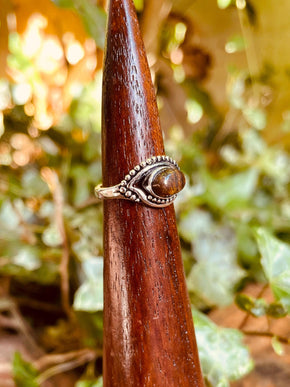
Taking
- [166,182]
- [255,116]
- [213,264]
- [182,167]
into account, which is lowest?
[166,182]

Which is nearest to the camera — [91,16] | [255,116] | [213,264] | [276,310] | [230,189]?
[276,310]

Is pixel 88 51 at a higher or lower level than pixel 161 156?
higher

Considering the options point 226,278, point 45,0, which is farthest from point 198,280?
point 45,0

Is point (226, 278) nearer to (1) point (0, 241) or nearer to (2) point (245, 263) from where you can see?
(2) point (245, 263)

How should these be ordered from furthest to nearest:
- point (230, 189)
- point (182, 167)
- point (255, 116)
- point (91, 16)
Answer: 1. point (255, 116)
2. point (230, 189)
3. point (182, 167)
4. point (91, 16)

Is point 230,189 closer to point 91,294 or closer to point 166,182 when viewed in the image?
point 91,294

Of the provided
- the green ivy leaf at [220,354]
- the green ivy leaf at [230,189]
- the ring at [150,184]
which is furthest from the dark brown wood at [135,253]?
the green ivy leaf at [230,189]

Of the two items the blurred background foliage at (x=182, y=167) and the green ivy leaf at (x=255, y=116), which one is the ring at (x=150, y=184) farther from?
the green ivy leaf at (x=255, y=116)

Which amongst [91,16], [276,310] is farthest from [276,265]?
[91,16]
